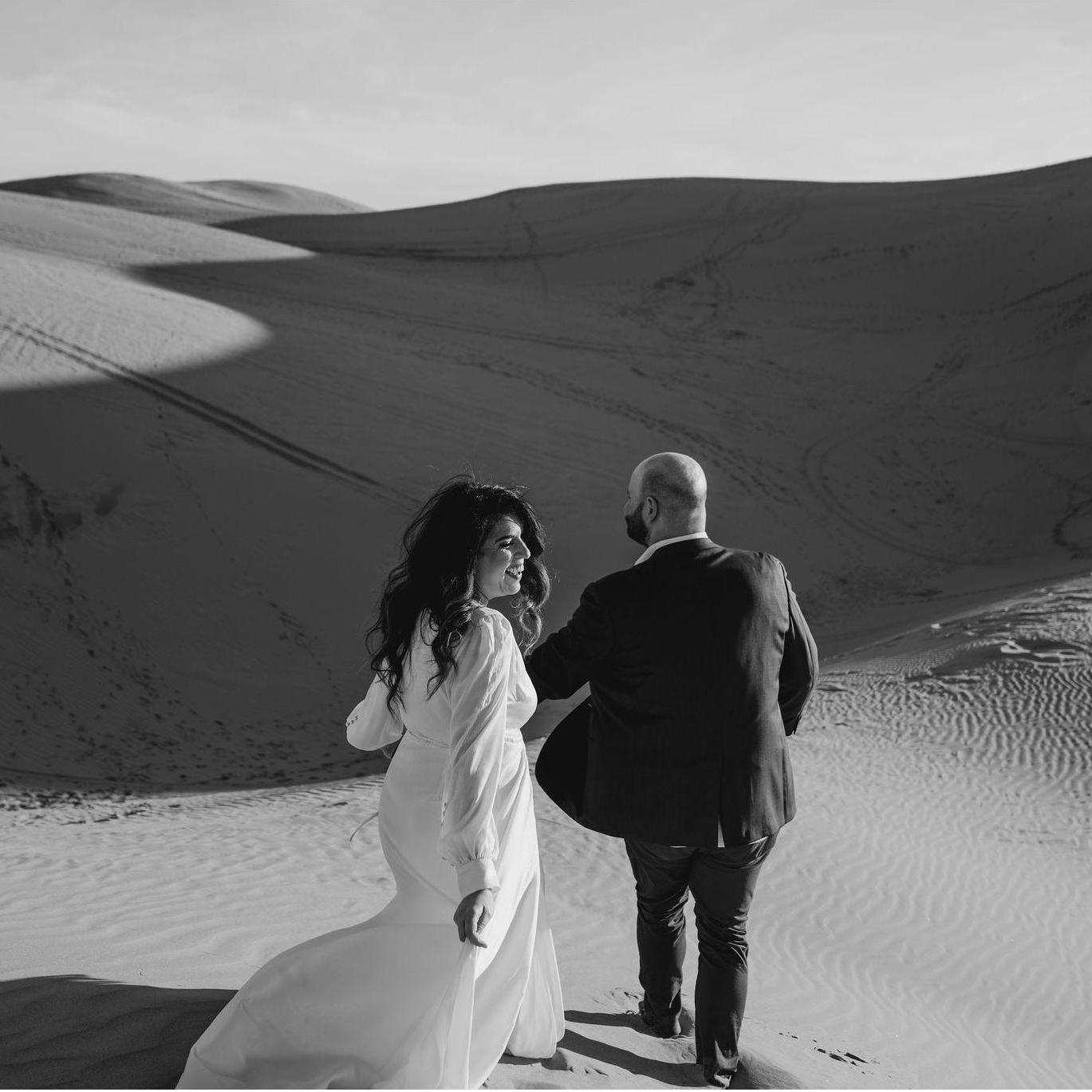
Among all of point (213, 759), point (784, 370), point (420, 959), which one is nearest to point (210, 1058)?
point (420, 959)

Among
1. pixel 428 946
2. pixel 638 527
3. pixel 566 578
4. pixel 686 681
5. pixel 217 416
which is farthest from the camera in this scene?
pixel 217 416

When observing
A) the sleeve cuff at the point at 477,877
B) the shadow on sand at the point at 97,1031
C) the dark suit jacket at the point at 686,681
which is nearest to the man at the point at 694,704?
the dark suit jacket at the point at 686,681

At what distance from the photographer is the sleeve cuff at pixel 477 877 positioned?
2543mm

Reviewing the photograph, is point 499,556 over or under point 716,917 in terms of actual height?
over

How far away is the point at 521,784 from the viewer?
2.83m

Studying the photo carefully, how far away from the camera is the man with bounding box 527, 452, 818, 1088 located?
3021mm

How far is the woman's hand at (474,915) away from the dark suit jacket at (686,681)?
579 mm

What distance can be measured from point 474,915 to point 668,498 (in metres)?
1.17

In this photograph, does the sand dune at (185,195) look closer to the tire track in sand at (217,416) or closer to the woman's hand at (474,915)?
the tire track in sand at (217,416)

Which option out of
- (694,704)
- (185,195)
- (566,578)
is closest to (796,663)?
(694,704)

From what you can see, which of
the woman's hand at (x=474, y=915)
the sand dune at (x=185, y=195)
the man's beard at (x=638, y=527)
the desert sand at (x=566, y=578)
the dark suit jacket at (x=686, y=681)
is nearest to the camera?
the woman's hand at (x=474, y=915)

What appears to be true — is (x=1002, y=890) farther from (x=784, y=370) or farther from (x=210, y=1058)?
(x=784, y=370)

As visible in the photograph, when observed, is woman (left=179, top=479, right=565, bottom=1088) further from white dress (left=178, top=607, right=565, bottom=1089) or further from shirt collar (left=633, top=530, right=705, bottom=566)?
shirt collar (left=633, top=530, right=705, bottom=566)

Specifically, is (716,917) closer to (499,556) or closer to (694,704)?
(694,704)
